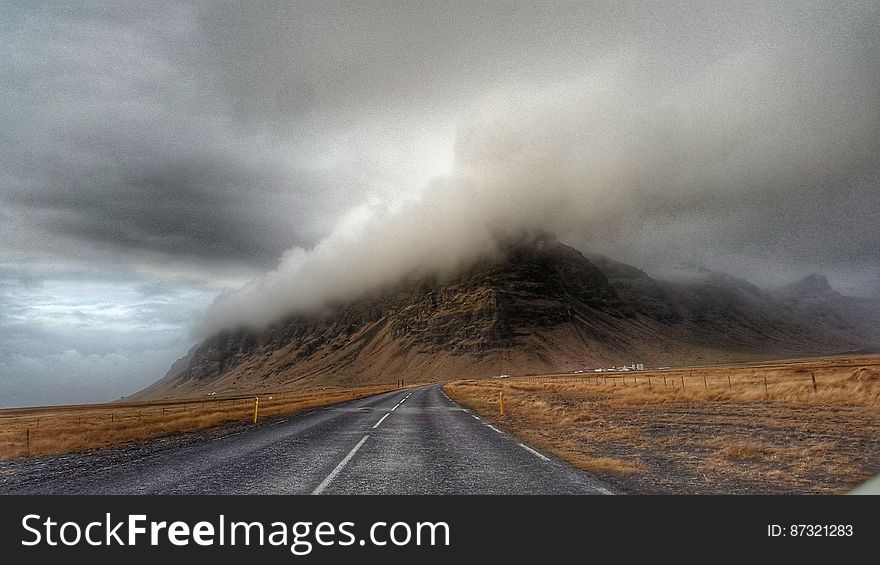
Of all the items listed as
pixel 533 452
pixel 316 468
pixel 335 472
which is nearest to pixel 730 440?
pixel 533 452

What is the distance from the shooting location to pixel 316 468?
1091 centimetres

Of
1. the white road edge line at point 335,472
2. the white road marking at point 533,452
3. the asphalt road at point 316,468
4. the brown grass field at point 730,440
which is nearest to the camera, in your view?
the white road edge line at point 335,472

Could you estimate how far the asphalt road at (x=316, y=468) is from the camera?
28.4 ft

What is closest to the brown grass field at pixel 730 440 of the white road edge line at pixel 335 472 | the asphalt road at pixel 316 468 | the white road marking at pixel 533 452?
the white road marking at pixel 533 452

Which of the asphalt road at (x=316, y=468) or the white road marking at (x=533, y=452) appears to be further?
the white road marking at (x=533, y=452)

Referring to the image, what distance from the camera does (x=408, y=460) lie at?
12.0m

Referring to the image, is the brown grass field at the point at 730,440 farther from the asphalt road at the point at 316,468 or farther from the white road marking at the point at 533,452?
the asphalt road at the point at 316,468

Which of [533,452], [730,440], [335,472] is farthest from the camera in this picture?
[730,440]

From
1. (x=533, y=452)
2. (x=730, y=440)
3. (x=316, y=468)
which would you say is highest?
(x=316, y=468)

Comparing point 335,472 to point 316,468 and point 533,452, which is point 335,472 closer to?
point 316,468

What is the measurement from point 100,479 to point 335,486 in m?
5.59
